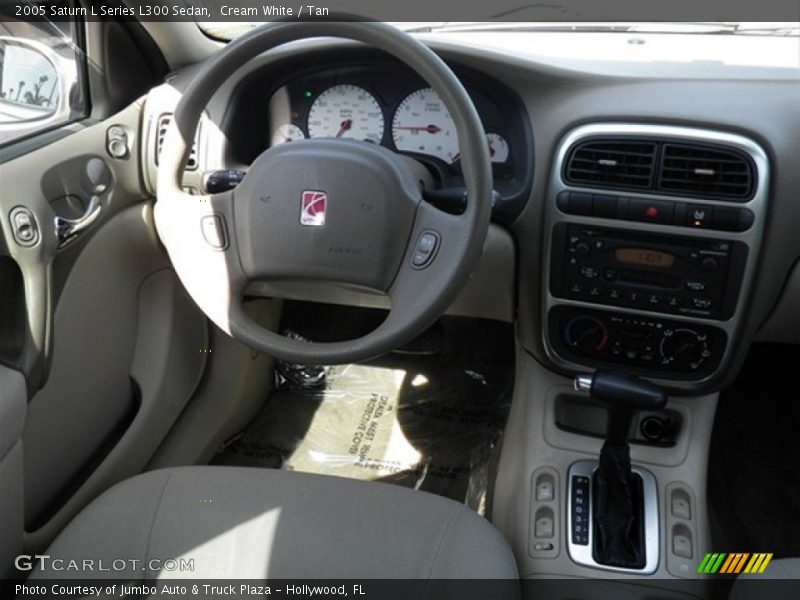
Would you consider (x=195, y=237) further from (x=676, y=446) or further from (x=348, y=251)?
(x=676, y=446)

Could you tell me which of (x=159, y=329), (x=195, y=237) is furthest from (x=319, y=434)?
(x=195, y=237)

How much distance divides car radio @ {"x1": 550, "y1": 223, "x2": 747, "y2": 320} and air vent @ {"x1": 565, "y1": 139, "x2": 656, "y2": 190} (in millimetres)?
86

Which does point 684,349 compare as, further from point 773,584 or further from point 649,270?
point 773,584

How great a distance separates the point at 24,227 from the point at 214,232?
32cm

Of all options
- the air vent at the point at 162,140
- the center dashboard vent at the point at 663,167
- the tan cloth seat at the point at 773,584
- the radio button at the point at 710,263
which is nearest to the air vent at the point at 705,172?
the center dashboard vent at the point at 663,167

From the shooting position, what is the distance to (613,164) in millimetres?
1354

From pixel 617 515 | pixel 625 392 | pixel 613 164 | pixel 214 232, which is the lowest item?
pixel 617 515

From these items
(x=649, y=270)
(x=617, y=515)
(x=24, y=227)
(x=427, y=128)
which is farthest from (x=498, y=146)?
(x=24, y=227)

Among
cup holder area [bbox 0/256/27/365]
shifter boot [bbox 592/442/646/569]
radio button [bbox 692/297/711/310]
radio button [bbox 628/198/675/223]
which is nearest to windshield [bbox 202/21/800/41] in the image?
radio button [bbox 628/198/675/223]

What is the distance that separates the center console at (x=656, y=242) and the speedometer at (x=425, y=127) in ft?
0.72

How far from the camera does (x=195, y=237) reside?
3.85 ft

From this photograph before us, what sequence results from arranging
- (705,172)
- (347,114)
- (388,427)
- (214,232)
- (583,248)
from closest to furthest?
(214,232) → (705,172) → (583,248) → (347,114) → (388,427)

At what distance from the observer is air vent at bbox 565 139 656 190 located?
4.37 ft

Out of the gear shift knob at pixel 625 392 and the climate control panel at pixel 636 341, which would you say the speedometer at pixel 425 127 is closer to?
the climate control panel at pixel 636 341
